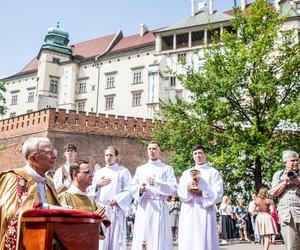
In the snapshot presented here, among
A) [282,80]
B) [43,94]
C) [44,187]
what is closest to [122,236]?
[44,187]

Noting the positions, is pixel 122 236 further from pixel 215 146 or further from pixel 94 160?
pixel 94 160

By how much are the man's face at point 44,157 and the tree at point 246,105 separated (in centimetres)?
1542

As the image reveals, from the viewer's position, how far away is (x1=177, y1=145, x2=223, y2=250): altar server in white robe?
7.10m

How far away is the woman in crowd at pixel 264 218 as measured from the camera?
423 inches

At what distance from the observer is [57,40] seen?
6050cm

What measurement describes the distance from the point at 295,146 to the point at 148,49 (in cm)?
3510

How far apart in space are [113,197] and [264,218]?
16.8ft

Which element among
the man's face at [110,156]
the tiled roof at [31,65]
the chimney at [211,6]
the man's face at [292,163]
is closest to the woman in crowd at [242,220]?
the man's face at [110,156]

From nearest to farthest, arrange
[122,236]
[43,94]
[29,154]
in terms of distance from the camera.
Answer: [29,154] < [122,236] < [43,94]

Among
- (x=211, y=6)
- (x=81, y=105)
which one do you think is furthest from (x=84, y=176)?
(x=81, y=105)

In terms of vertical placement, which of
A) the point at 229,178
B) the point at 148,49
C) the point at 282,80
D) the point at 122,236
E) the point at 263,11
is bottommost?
the point at 122,236

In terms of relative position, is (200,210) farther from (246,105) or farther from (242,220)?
(246,105)

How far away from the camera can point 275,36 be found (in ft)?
67.2

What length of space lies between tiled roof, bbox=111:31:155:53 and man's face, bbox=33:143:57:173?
163 ft
